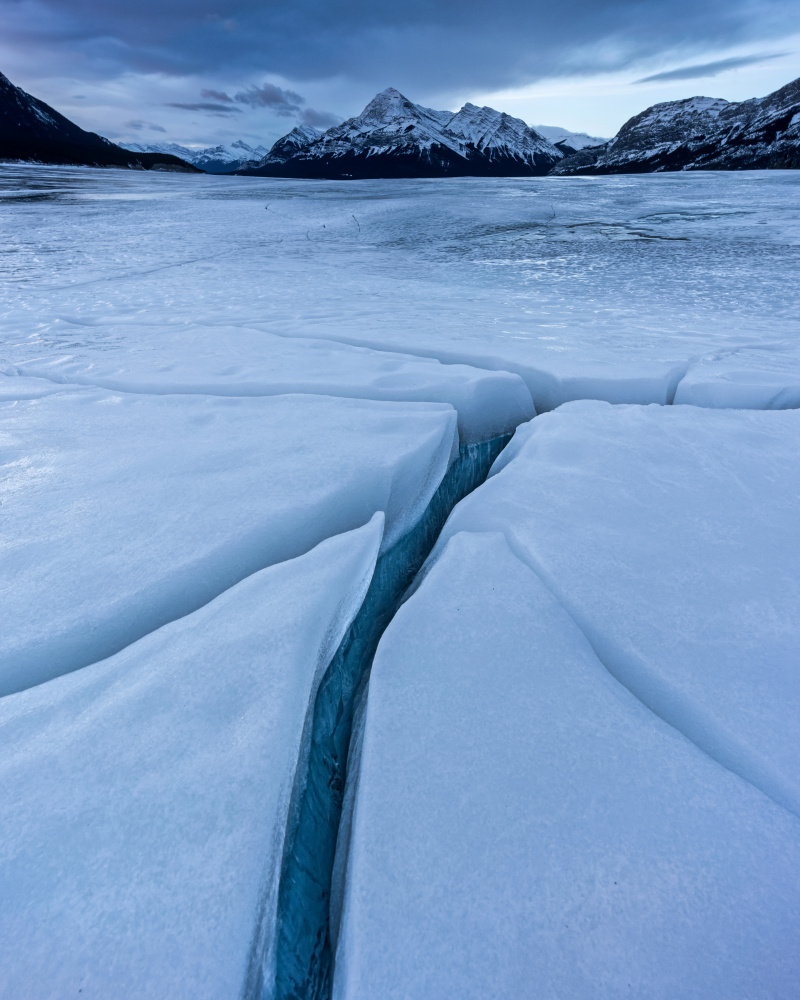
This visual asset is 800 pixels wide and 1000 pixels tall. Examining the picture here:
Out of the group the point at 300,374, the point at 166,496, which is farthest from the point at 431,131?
the point at 166,496

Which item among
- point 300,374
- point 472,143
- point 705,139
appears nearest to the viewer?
point 300,374

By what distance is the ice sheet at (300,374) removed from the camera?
6.05ft

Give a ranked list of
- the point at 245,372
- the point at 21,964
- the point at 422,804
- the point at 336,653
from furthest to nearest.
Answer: the point at 245,372 → the point at 336,653 → the point at 422,804 → the point at 21,964

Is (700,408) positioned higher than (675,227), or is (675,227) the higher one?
(675,227)

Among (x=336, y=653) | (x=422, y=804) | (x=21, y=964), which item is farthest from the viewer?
(x=336, y=653)

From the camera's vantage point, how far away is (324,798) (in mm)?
792

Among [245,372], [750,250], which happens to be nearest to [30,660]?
[245,372]

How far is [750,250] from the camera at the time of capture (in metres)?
4.73

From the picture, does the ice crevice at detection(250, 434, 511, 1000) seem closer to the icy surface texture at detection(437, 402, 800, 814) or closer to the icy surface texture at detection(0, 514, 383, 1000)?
the icy surface texture at detection(0, 514, 383, 1000)

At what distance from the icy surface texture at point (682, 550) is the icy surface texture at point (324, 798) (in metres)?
0.18

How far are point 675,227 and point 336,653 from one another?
709cm

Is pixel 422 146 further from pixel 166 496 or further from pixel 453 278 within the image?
pixel 166 496

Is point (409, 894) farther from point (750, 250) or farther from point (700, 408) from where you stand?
point (750, 250)

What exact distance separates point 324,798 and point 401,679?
22cm
